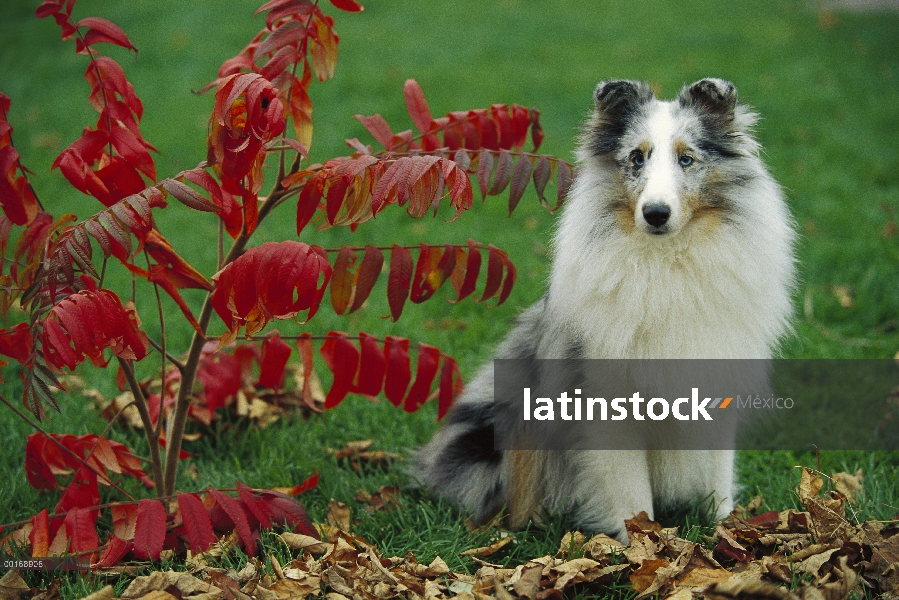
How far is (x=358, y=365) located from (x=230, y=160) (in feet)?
3.55

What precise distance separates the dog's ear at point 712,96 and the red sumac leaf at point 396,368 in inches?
58.1

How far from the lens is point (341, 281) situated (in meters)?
2.92

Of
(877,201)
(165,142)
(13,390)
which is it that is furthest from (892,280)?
(165,142)

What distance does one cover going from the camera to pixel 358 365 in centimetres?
338

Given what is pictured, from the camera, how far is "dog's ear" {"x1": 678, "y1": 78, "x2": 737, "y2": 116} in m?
2.97

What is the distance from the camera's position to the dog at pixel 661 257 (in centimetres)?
292

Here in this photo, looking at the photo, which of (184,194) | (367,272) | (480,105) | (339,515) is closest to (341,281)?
(367,272)

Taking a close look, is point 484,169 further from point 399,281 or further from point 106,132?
point 106,132

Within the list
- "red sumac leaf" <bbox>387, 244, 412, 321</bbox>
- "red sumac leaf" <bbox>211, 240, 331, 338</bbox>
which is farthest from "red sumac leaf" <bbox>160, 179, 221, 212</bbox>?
"red sumac leaf" <bbox>387, 244, 412, 321</bbox>

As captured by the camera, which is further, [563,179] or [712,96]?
[563,179]

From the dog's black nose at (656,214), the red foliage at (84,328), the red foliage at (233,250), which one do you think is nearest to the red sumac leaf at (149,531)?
the red foliage at (233,250)

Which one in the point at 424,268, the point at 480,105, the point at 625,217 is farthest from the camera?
the point at 480,105

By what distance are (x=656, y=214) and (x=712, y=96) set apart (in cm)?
57

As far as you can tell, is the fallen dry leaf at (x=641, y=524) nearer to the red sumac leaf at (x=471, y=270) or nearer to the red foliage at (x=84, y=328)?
the red sumac leaf at (x=471, y=270)
